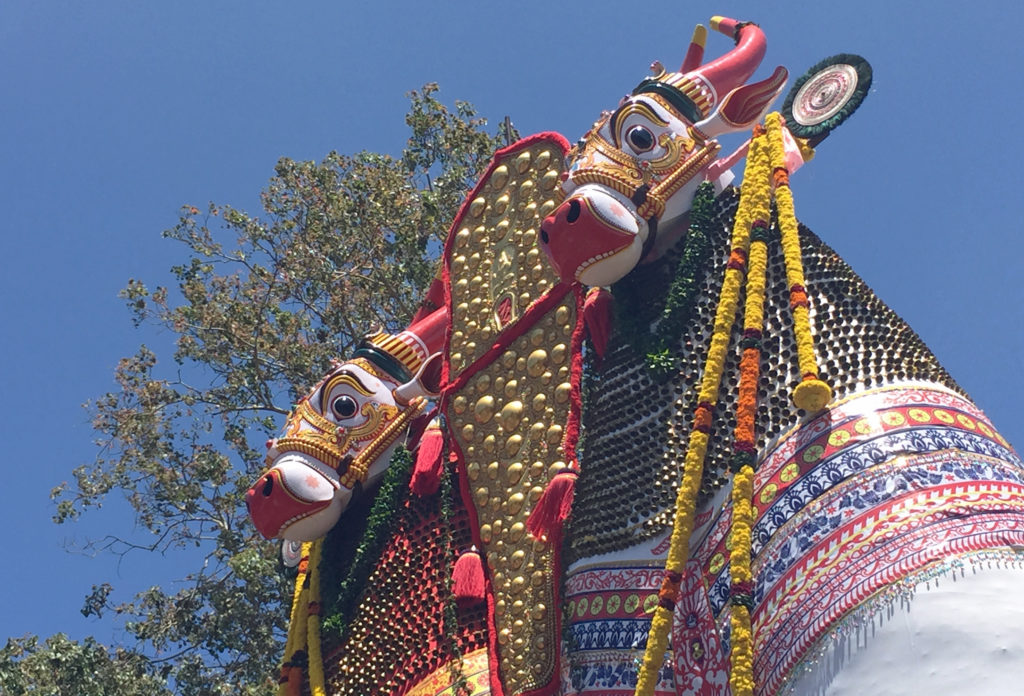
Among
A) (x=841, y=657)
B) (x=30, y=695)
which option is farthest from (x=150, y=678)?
(x=841, y=657)

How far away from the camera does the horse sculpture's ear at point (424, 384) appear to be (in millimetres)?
6828

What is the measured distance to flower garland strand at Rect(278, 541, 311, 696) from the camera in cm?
665

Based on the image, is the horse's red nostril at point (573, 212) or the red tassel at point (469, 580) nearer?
the horse's red nostril at point (573, 212)

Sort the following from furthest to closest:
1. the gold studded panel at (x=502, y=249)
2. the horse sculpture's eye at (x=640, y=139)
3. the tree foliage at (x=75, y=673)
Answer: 1. the tree foliage at (x=75, y=673)
2. the gold studded panel at (x=502, y=249)
3. the horse sculpture's eye at (x=640, y=139)

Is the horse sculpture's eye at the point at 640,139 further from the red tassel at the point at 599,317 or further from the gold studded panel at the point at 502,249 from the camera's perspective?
the gold studded panel at the point at 502,249

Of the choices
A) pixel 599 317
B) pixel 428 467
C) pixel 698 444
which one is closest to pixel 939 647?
pixel 698 444

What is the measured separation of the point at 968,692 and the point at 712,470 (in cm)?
118

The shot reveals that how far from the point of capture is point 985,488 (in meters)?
4.43

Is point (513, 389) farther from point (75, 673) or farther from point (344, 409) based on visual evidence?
point (75, 673)

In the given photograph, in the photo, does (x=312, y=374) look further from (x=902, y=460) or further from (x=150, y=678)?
(x=902, y=460)

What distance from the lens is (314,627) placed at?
6.66 metres

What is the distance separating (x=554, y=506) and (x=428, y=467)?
45.1 inches

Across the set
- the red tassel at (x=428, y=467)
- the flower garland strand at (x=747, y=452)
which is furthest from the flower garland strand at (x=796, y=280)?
the red tassel at (x=428, y=467)

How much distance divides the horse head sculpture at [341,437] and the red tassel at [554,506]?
1.47 meters
